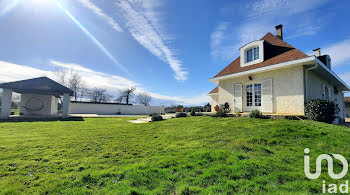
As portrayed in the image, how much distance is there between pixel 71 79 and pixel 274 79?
133ft

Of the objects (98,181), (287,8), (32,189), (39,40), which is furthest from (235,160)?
(39,40)

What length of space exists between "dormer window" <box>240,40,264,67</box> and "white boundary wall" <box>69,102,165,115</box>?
929 inches

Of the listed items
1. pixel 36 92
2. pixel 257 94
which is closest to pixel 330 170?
pixel 257 94

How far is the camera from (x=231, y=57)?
1312cm

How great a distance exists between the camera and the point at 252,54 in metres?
10.6

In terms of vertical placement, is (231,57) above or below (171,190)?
above

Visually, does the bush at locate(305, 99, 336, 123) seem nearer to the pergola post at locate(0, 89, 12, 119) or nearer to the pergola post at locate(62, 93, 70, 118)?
the pergola post at locate(62, 93, 70, 118)

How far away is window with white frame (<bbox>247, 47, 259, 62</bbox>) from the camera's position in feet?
34.2

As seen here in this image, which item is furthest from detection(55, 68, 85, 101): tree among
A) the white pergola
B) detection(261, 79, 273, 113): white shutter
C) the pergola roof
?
detection(261, 79, 273, 113): white shutter

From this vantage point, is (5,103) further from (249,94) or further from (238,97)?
(249,94)

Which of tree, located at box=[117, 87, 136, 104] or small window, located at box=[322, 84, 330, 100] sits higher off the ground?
tree, located at box=[117, 87, 136, 104]

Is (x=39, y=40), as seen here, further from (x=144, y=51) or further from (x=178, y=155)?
(x=178, y=155)

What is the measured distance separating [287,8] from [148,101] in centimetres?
4697

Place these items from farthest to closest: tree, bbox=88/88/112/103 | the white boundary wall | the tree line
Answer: tree, bbox=88/88/112/103 → the tree line → the white boundary wall
